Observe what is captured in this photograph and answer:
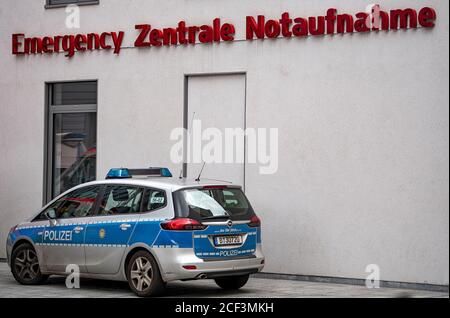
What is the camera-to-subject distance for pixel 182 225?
1290 centimetres

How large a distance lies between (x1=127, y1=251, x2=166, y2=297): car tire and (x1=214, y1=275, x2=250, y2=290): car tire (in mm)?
1442

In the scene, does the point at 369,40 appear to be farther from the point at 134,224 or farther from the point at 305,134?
the point at 134,224

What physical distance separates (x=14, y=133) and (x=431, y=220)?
8948 mm

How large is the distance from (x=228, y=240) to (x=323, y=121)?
3478mm

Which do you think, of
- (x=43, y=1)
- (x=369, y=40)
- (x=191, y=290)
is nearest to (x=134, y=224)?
(x=191, y=290)

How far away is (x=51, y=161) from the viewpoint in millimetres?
19125

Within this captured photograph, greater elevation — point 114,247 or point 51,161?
point 51,161

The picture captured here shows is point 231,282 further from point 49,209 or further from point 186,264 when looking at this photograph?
point 49,209

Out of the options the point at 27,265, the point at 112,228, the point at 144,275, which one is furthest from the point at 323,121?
the point at 27,265

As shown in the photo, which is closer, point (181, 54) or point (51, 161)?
point (181, 54)

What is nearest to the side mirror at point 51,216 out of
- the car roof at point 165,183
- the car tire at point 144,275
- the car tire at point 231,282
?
the car roof at point 165,183

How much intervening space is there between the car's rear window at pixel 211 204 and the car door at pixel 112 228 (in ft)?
2.45

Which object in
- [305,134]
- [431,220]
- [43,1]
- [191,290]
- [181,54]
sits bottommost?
[191,290]

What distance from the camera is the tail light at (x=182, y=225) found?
12893 mm
